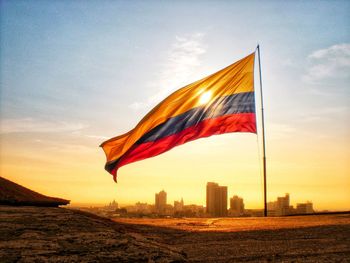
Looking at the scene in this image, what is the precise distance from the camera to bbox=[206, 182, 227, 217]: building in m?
40.2

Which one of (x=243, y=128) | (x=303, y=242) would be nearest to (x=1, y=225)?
(x=303, y=242)

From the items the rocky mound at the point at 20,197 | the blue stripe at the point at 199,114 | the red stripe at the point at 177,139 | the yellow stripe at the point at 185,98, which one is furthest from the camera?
the yellow stripe at the point at 185,98

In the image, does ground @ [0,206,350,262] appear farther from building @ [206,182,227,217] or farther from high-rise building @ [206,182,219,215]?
building @ [206,182,227,217]

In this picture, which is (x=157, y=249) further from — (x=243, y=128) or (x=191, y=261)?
(x=243, y=128)

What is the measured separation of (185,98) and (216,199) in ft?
113

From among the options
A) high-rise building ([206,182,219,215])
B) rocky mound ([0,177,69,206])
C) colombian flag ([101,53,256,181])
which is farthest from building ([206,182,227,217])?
rocky mound ([0,177,69,206])

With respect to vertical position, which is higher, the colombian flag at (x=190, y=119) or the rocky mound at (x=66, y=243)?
the colombian flag at (x=190, y=119)

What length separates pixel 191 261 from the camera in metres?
3.88

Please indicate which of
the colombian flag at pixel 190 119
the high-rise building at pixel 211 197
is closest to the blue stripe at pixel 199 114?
the colombian flag at pixel 190 119

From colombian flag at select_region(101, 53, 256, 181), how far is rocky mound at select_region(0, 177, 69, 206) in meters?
1.94

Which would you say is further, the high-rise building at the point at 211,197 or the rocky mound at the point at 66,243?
the high-rise building at the point at 211,197

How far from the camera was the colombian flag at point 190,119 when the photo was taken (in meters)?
9.36

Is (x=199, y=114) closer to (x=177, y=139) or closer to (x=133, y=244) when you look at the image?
(x=177, y=139)

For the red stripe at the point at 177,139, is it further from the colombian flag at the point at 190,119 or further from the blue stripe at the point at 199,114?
the blue stripe at the point at 199,114
